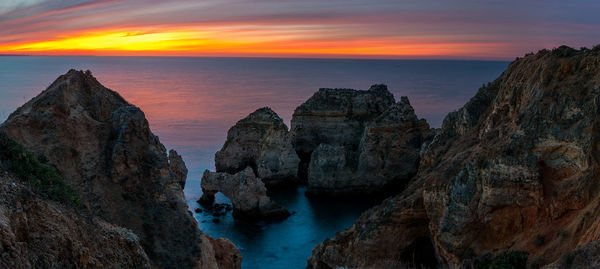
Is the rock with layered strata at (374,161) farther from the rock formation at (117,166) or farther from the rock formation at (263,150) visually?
the rock formation at (117,166)

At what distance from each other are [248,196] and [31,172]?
1088 inches

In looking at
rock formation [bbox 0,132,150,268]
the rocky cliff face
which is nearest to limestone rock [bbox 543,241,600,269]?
the rocky cliff face

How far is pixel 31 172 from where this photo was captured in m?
15.4

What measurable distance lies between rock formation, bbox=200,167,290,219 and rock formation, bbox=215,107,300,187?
29.3ft

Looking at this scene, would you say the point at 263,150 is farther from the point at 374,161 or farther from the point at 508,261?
the point at 508,261

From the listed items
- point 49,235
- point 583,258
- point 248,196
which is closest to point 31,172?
point 49,235

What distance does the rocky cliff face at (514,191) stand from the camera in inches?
766

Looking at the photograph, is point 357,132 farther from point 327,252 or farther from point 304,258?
point 327,252

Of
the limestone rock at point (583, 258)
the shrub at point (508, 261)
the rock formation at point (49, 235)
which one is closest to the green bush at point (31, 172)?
the rock formation at point (49, 235)

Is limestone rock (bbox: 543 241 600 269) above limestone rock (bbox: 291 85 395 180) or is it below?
above

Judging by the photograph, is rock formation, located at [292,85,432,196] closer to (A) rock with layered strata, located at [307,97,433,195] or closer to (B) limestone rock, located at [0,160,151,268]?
(A) rock with layered strata, located at [307,97,433,195]

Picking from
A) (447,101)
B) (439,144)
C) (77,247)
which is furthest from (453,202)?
(447,101)

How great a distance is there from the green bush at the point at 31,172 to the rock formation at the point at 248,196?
84.7ft

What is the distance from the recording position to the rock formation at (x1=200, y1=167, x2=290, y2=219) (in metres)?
42.1
